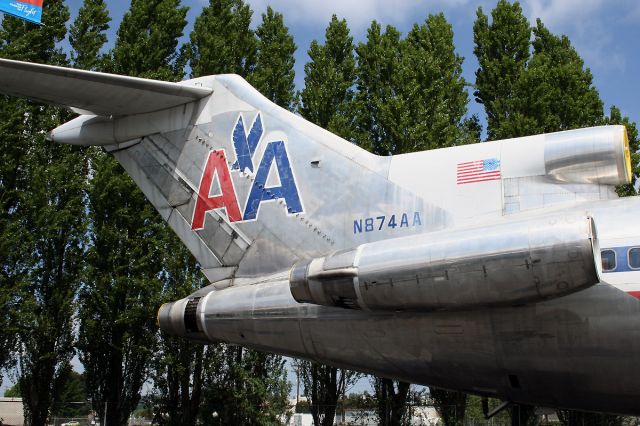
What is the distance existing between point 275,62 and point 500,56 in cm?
Answer: 770

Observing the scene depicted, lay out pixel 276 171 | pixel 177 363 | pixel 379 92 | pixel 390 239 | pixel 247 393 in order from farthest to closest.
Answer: pixel 379 92, pixel 177 363, pixel 247 393, pixel 276 171, pixel 390 239

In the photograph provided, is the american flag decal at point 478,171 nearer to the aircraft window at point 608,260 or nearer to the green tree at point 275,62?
the aircraft window at point 608,260

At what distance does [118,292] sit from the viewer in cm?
1944

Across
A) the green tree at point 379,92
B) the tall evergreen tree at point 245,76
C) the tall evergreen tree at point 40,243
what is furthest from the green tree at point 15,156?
the green tree at point 379,92

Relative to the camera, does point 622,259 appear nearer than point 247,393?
Yes

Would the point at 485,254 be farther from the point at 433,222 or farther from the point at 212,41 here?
the point at 212,41

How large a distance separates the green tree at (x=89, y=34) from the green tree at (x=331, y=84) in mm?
7047

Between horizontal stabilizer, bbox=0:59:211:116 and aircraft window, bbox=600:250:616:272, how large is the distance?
531 centimetres

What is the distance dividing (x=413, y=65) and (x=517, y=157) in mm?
14582

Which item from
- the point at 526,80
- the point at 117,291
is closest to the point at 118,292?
the point at 117,291

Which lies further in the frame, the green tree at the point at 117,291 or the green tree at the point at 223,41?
the green tree at the point at 223,41

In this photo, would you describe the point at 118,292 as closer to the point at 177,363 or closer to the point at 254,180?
the point at 177,363

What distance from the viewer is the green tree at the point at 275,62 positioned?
22.2m

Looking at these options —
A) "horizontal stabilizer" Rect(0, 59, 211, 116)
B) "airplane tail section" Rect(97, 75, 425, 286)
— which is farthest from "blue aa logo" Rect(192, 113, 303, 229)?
"horizontal stabilizer" Rect(0, 59, 211, 116)
